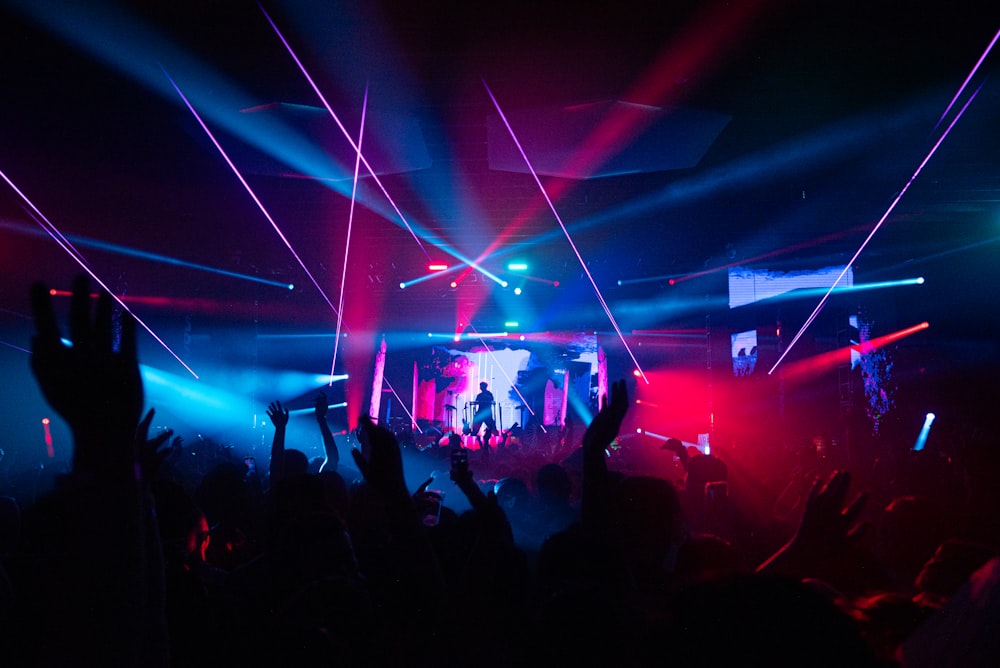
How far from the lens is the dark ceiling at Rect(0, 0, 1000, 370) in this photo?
15.0 ft

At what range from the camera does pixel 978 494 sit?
4.13m

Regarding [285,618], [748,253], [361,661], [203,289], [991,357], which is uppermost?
[748,253]

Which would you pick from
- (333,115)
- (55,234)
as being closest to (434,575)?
(333,115)

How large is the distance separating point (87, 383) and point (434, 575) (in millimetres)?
1155

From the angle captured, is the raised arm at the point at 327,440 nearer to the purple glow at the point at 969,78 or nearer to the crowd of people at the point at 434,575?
the crowd of people at the point at 434,575

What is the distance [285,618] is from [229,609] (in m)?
0.42

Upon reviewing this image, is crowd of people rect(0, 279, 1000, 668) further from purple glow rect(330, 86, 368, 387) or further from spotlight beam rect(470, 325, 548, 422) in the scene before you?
spotlight beam rect(470, 325, 548, 422)

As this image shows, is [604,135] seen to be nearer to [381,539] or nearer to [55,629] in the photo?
[381,539]

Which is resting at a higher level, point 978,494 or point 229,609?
point 978,494

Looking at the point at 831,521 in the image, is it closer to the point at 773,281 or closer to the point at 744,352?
the point at 773,281

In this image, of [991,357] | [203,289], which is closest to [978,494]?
[991,357]

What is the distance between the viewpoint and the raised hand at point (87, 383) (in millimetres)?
1311

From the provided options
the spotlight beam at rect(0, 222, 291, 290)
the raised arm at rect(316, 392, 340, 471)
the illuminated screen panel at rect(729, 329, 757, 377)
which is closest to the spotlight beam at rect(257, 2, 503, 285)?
the raised arm at rect(316, 392, 340, 471)

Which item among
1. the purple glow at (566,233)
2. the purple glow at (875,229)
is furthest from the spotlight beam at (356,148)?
the purple glow at (875,229)
